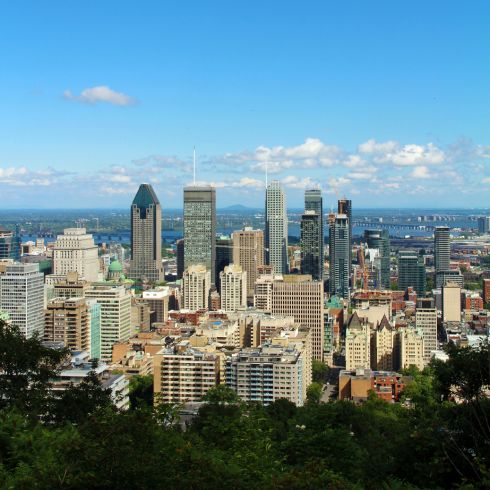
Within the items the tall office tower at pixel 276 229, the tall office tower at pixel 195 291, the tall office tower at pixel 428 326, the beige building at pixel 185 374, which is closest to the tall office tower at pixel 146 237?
the tall office tower at pixel 276 229

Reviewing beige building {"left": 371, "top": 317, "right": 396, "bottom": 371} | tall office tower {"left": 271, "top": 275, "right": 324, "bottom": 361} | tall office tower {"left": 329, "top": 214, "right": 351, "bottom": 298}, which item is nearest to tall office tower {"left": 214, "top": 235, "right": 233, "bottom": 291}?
tall office tower {"left": 329, "top": 214, "right": 351, "bottom": 298}

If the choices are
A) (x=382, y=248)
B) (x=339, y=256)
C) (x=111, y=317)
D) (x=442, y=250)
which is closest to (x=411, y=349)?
(x=111, y=317)

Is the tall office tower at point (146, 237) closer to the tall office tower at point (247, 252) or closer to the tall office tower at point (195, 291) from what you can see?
the tall office tower at point (247, 252)

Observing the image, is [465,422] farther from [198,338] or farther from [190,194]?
[190,194]

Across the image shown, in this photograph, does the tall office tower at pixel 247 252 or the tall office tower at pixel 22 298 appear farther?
the tall office tower at pixel 247 252

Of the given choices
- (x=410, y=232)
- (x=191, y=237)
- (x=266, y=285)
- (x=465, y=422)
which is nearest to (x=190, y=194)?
(x=191, y=237)

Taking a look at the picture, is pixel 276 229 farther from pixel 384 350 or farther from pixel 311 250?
pixel 384 350
